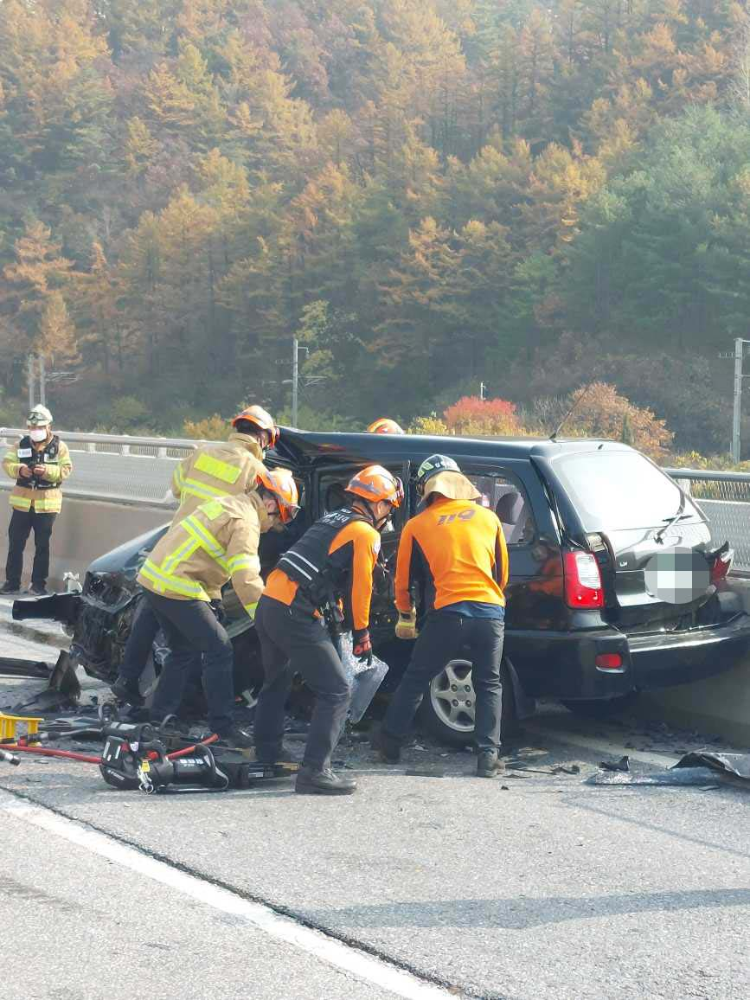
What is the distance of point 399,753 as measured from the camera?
741 cm

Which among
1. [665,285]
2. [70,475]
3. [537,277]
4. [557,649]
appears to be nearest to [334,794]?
[557,649]

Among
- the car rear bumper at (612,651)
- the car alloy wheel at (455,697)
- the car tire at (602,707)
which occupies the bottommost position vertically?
the car tire at (602,707)

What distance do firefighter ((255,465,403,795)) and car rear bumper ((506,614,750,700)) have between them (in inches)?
34.5

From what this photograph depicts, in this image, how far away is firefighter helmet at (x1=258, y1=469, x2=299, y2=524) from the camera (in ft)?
23.7

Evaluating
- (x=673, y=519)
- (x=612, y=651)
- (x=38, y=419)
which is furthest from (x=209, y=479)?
(x=38, y=419)

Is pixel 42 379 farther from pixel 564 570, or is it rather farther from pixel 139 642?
pixel 564 570

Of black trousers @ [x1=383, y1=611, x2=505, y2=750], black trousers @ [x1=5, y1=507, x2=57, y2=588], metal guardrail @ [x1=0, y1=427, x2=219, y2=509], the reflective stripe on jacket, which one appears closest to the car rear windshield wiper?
the reflective stripe on jacket

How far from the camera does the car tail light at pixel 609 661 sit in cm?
701

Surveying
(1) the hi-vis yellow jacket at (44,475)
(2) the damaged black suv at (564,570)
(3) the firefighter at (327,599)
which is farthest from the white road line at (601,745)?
(1) the hi-vis yellow jacket at (44,475)

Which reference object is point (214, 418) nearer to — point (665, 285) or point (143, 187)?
point (665, 285)

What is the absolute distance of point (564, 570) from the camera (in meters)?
7.09

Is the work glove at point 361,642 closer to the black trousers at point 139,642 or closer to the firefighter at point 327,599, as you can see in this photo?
the firefighter at point 327,599

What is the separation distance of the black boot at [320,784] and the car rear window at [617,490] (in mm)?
1701

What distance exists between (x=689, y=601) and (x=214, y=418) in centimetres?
8474
